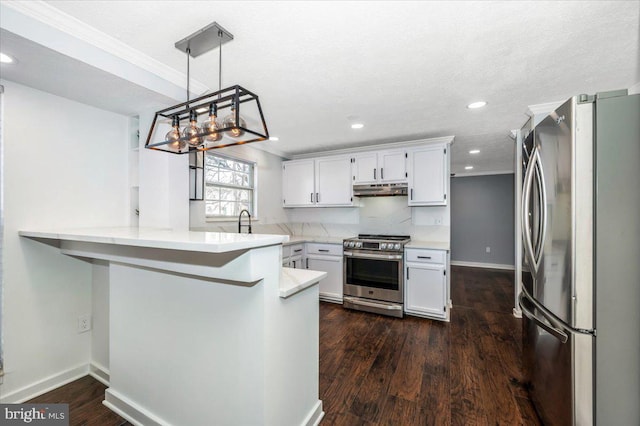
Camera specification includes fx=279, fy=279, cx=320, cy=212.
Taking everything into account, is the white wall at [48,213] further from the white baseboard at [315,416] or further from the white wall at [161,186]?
the white baseboard at [315,416]

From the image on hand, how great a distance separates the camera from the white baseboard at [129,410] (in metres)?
1.80

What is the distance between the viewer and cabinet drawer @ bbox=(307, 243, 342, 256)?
4.14 meters

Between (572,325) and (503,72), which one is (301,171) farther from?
(572,325)

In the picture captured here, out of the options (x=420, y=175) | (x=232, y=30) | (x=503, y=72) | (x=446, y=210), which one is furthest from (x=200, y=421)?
(x=446, y=210)

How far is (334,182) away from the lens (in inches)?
174

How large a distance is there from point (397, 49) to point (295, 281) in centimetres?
162

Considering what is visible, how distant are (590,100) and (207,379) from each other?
2.53 m

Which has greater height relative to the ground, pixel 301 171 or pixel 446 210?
pixel 301 171

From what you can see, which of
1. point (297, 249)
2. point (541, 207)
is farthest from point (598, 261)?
point (297, 249)

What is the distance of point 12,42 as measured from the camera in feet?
4.91

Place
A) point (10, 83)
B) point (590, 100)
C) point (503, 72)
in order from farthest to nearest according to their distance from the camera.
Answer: point (503, 72) → point (10, 83) → point (590, 100)

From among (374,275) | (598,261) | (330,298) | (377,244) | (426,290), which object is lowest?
(330,298)

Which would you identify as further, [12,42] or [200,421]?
[200,421]

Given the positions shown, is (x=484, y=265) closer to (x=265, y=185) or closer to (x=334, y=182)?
(x=334, y=182)
